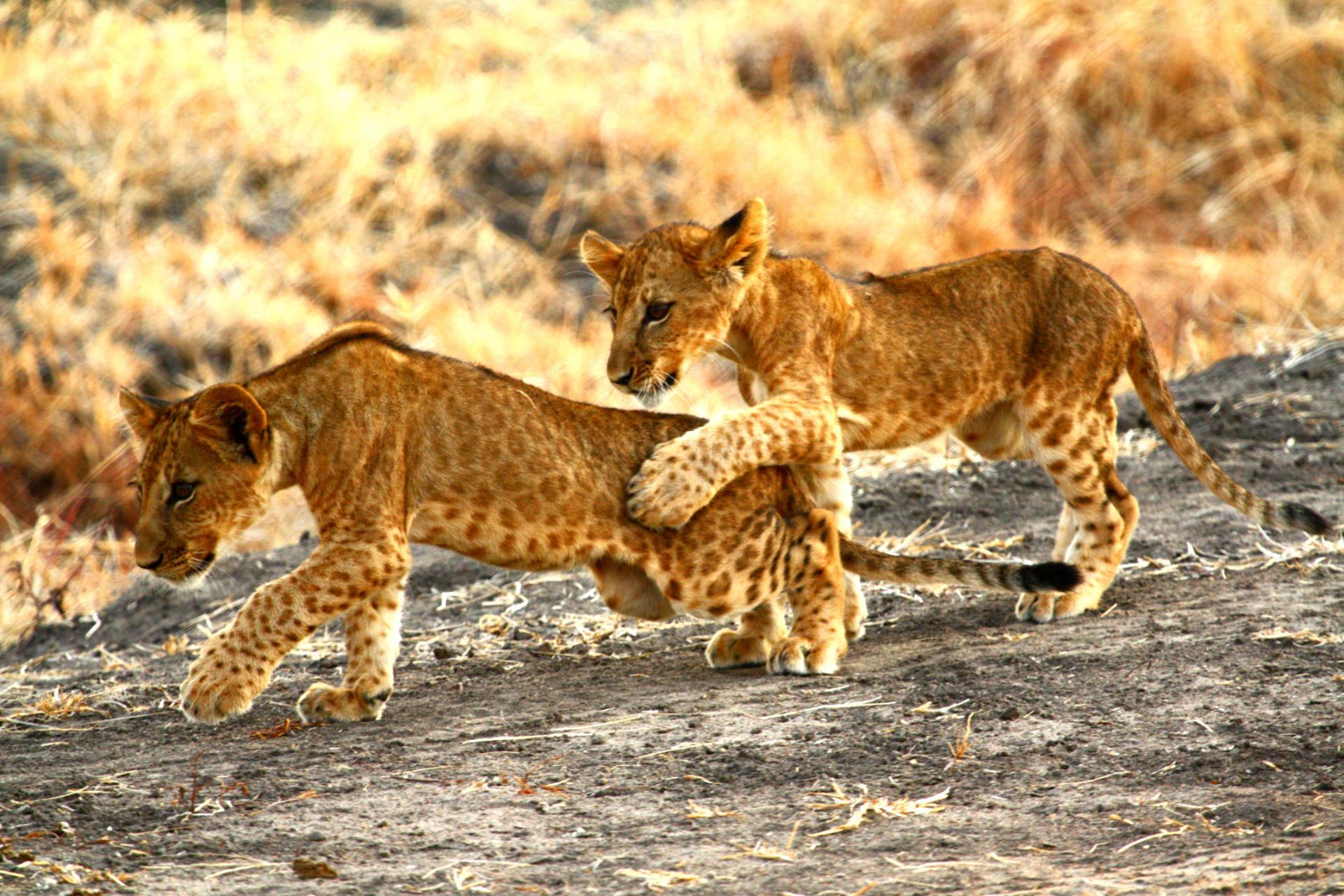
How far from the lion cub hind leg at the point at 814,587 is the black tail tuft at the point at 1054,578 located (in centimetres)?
65

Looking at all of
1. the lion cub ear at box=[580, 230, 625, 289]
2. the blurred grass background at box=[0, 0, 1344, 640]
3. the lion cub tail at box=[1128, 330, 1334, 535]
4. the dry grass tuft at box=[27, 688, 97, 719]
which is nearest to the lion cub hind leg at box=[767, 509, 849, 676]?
the lion cub ear at box=[580, 230, 625, 289]

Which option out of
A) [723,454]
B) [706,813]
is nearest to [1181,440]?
[723,454]

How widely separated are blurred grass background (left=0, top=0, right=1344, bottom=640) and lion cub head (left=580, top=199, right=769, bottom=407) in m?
3.74

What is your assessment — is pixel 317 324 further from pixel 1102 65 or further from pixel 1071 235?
pixel 1102 65

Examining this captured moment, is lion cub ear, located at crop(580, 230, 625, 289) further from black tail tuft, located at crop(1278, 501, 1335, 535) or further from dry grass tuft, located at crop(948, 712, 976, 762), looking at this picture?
black tail tuft, located at crop(1278, 501, 1335, 535)

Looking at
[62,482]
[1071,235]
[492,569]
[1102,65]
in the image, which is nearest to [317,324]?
[62,482]

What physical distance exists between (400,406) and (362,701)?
3.00 ft

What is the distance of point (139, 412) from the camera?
4.85 meters

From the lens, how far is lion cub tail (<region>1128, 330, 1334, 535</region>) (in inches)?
232

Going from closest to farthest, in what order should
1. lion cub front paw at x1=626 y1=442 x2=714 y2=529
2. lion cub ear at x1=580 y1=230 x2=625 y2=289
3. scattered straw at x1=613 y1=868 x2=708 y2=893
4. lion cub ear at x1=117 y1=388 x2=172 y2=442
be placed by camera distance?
scattered straw at x1=613 y1=868 x2=708 y2=893 < lion cub ear at x1=117 y1=388 x2=172 y2=442 < lion cub front paw at x1=626 y1=442 x2=714 y2=529 < lion cub ear at x1=580 y1=230 x2=625 y2=289

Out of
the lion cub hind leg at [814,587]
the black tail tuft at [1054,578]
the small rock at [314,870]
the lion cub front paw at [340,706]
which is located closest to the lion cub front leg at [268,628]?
the lion cub front paw at [340,706]

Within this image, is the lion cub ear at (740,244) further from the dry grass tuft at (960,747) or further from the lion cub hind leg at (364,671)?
the dry grass tuft at (960,747)

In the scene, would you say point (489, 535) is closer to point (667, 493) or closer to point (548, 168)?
point (667, 493)

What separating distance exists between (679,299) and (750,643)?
4.05 ft
